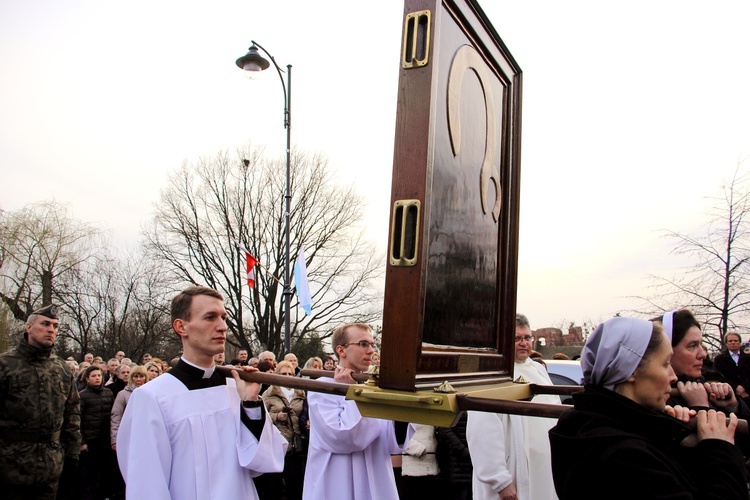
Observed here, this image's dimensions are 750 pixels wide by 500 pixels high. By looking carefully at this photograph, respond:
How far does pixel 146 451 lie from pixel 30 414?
3.70m

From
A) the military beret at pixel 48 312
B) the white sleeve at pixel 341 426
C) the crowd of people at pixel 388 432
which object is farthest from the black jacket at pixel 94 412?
the white sleeve at pixel 341 426

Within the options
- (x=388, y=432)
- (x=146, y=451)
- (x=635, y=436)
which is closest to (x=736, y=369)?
(x=388, y=432)

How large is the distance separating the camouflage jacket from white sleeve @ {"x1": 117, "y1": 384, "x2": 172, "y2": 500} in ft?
10.8

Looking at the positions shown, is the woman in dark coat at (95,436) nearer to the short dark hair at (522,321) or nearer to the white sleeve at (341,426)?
the white sleeve at (341,426)

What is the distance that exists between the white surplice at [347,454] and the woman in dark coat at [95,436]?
638 cm

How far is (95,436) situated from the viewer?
9.66m

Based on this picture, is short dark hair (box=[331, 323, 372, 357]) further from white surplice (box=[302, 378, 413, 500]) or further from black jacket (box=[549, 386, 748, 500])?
black jacket (box=[549, 386, 748, 500])

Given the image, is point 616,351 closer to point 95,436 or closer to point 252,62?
point 95,436

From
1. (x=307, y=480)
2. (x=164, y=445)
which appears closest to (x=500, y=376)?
(x=164, y=445)

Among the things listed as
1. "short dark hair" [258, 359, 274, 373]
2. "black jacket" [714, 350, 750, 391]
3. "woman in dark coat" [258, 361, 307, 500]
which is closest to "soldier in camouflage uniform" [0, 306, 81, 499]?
"woman in dark coat" [258, 361, 307, 500]

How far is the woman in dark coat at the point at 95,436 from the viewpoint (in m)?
9.60

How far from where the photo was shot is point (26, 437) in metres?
6.09

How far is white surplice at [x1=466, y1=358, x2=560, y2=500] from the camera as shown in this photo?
4332 millimetres

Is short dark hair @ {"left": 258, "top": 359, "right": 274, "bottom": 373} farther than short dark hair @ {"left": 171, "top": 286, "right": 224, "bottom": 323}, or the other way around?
short dark hair @ {"left": 258, "top": 359, "right": 274, "bottom": 373}
